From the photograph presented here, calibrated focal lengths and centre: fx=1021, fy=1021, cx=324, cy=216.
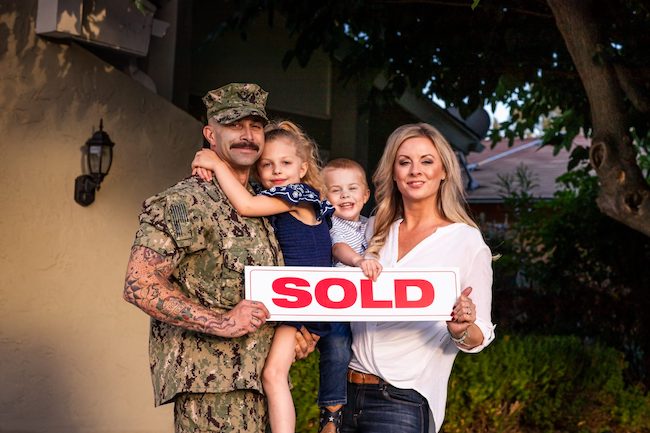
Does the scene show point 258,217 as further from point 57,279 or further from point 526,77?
point 526,77

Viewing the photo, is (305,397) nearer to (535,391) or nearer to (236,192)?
(535,391)

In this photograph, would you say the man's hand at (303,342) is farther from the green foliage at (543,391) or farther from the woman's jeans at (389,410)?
the green foliage at (543,391)

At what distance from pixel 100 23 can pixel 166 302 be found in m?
4.39

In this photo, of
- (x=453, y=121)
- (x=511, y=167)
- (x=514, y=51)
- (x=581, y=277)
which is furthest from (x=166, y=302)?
(x=511, y=167)

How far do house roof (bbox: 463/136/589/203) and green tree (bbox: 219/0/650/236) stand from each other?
12377 mm

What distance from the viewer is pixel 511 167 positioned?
2509 centimetres

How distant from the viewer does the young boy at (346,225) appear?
4055mm

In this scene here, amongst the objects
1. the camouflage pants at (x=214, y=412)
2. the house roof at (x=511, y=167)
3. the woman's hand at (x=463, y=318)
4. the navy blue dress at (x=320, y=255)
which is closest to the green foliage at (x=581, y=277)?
the navy blue dress at (x=320, y=255)

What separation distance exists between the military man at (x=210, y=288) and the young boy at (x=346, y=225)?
0.35m

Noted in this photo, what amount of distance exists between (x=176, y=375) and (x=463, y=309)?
1.05 m

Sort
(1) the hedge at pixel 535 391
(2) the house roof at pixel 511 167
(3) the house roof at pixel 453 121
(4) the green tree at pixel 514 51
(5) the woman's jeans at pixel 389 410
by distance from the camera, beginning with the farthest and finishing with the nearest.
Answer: (2) the house roof at pixel 511 167, (3) the house roof at pixel 453 121, (1) the hedge at pixel 535 391, (4) the green tree at pixel 514 51, (5) the woman's jeans at pixel 389 410

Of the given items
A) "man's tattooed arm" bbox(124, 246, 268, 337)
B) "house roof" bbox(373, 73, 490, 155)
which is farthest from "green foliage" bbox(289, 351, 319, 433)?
"house roof" bbox(373, 73, 490, 155)

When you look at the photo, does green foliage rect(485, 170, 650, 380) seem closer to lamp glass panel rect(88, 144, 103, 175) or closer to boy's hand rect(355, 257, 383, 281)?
lamp glass panel rect(88, 144, 103, 175)

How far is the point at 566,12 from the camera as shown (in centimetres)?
679
